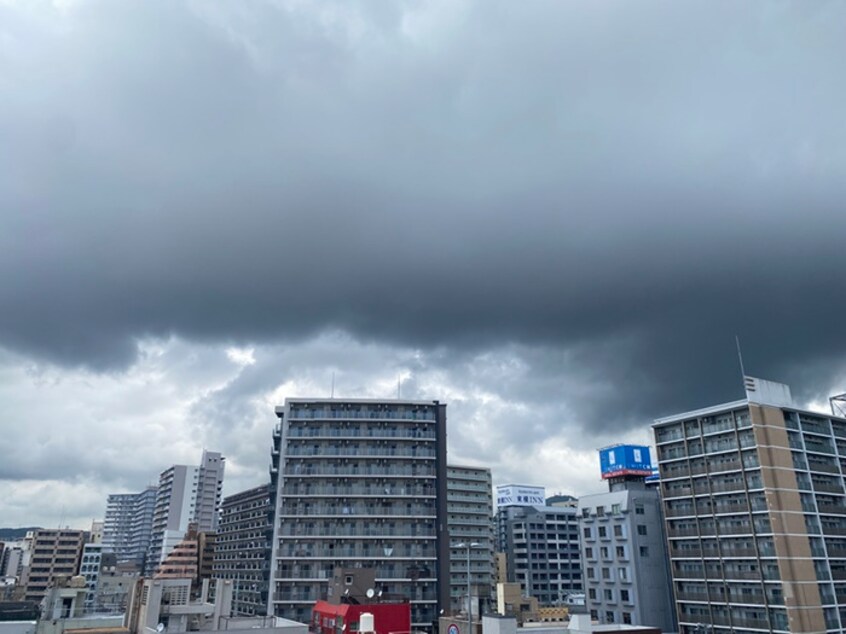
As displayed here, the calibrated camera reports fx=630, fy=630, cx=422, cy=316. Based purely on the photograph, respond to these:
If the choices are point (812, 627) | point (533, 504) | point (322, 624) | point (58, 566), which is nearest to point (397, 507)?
point (322, 624)

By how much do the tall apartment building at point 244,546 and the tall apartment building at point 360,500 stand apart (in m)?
18.0

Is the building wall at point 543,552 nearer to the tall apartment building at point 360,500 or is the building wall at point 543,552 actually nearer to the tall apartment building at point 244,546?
the tall apartment building at point 244,546

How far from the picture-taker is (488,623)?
1788 inches

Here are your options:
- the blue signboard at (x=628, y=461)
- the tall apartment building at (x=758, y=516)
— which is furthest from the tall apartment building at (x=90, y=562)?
the tall apartment building at (x=758, y=516)

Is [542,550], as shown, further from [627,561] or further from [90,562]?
[90,562]

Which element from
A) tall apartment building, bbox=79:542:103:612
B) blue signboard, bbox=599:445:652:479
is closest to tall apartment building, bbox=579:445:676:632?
blue signboard, bbox=599:445:652:479

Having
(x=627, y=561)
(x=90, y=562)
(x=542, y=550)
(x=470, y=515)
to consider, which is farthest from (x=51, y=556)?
(x=627, y=561)

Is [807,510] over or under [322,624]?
over

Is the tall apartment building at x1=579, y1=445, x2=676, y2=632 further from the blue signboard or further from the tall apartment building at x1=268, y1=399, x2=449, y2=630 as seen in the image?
the tall apartment building at x1=268, y1=399, x2=449, y2=630

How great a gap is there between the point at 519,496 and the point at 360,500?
85.9m

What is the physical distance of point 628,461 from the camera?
336 feet

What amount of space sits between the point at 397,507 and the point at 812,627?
52216mm

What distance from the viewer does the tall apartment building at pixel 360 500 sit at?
289 ft

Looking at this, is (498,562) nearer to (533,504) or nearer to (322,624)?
(533,504)
